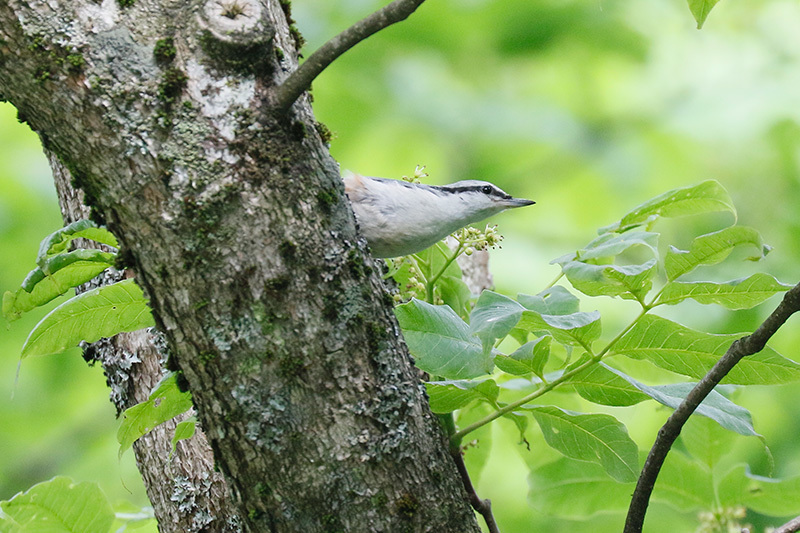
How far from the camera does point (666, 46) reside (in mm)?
5961

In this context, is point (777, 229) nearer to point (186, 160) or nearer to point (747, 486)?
point (747, 486)

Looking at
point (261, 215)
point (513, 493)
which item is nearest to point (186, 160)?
point (261, 215)

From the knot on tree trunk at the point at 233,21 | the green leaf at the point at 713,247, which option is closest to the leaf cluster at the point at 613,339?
the green leaf at the point at 713,247

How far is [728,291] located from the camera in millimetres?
1514

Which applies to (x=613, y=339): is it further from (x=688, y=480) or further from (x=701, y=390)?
(x=688, y=480)

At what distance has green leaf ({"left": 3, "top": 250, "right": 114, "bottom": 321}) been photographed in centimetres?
153

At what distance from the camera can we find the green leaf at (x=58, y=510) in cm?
164

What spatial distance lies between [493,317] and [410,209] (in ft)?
4.05

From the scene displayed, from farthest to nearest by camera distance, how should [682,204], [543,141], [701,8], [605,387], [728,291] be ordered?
[543,141] < [682,204] < [605,387] < [728,291] < [701,8]

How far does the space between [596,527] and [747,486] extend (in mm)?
3306

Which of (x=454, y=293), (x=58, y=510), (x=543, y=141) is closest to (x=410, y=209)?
(x=454, y=293)

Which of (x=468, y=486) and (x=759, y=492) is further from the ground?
(x=468, y=486)

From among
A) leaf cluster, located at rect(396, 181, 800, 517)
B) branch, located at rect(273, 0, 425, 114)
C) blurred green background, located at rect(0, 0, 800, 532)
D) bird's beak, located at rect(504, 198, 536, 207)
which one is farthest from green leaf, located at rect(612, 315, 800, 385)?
blurred green background, located at rect(0, 0, 800, 532)

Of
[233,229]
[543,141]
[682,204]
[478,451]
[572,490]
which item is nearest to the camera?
[233,229]
